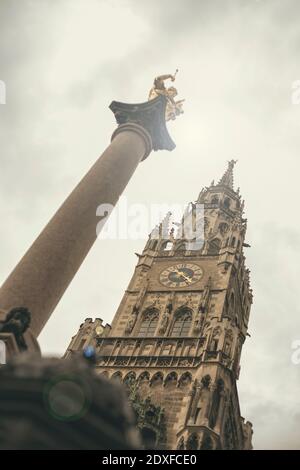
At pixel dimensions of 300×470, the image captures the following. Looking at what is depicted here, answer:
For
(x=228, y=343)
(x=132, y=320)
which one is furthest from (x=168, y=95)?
(x=132, y=320)

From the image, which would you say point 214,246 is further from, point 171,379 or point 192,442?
point 192,442

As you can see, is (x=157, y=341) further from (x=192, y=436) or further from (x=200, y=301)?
(x=192, y=436)

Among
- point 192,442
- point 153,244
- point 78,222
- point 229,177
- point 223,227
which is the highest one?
point 229,177

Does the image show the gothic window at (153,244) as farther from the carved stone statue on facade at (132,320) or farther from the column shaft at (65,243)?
the column shaft at (65,243)

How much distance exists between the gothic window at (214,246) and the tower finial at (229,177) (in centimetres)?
1408

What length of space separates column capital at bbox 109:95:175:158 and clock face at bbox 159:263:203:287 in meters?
23.7

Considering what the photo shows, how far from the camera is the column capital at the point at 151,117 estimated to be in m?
17.2

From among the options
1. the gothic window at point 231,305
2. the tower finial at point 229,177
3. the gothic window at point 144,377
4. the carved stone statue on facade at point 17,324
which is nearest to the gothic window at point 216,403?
the gothic window at point 144,377

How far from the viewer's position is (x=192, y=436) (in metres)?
23.9

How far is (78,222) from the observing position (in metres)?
12.4

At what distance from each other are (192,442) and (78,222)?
15379mm

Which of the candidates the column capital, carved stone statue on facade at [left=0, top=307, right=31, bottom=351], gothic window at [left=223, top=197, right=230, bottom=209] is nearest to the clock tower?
gothic window at [left=223, top=197, right=230, bottom=209]

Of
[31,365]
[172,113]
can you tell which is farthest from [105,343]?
[31,365]
